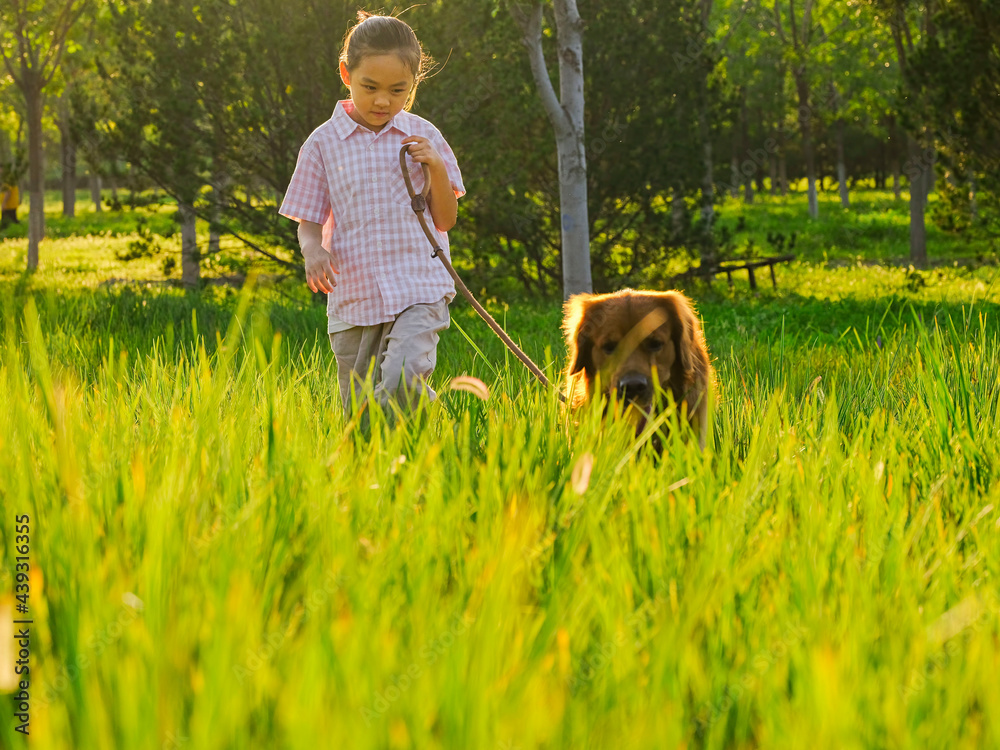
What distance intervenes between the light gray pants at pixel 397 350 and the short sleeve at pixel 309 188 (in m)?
0.51

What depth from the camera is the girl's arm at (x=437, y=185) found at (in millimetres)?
3506

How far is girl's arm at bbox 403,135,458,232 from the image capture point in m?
3.51

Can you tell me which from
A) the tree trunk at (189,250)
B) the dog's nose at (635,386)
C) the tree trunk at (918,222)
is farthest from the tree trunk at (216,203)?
the tree trunk at (918,222)

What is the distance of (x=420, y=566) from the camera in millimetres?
1573

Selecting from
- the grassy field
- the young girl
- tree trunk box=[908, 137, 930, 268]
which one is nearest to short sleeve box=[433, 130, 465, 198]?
the young girl

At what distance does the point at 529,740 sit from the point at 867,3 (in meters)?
16.5

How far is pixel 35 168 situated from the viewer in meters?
17.3

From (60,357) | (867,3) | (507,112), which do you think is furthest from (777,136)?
(60,357)

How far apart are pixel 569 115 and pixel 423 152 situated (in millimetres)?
6696

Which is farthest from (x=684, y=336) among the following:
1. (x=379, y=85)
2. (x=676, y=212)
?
(x=676, y=212)

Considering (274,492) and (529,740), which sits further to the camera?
(274,492)

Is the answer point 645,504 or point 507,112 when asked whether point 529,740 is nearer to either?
point 645,504

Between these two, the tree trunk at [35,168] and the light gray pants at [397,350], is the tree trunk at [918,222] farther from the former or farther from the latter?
the light gray pants at [397,350]

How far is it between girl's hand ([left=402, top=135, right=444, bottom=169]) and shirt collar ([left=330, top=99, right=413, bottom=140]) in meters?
0.17
